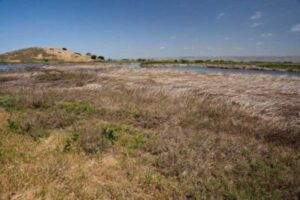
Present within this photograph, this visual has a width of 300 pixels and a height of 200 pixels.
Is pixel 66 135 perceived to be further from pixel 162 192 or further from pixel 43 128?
pixel 162 192

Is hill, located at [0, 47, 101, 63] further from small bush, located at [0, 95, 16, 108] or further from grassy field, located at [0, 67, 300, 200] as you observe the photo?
grassy field, located at [0, 67, 300, 200]

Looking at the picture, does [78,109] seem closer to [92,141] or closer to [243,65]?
[92,141]

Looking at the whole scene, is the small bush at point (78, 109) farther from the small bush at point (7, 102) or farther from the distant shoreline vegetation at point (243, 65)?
the distant shoreline vegetation at point (243, 65)

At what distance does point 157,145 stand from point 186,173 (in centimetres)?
162

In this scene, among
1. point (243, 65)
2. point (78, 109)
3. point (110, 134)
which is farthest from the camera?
point (243, 65)

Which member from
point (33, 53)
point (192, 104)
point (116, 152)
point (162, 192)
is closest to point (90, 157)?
point (116, 152)

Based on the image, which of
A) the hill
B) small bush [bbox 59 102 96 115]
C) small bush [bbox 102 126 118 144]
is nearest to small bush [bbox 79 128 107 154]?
small bush [bbox 102 126 118 144]

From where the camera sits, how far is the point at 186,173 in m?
5.09

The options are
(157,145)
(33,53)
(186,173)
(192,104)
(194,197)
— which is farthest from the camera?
(33,53)

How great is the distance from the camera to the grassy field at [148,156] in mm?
4434

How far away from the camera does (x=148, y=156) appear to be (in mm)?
Result: 5957

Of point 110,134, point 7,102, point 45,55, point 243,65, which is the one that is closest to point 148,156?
point 110,134

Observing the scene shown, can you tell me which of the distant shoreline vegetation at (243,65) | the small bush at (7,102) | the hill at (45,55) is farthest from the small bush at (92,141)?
the hill at (45,55)

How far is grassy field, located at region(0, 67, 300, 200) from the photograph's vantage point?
4.43m
